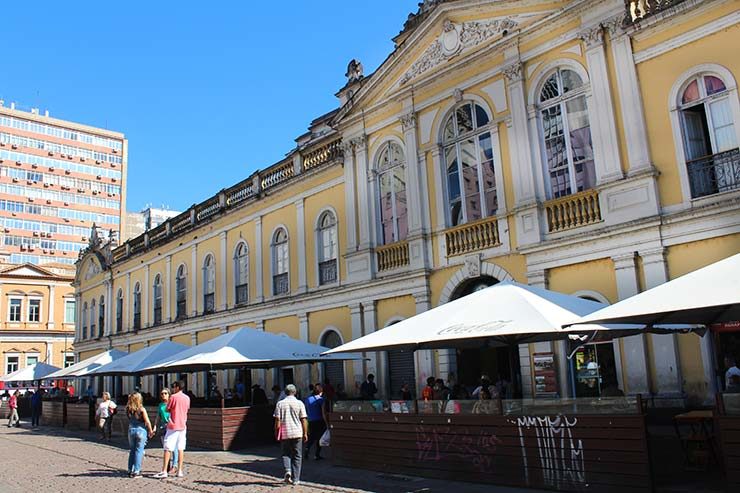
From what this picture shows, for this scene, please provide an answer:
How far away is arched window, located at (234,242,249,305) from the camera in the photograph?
24969mm

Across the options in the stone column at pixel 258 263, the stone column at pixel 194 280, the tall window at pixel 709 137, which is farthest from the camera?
the stone column at pixel 194 280

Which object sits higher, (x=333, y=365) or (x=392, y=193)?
(x=392, y=193)

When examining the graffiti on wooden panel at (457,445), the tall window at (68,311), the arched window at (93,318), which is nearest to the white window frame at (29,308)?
the tall window at (68,311)

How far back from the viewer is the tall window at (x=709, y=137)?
39.1ft

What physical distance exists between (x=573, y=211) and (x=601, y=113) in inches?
79.6

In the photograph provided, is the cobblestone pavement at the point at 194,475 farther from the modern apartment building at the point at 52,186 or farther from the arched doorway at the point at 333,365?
the modern apartment building at the point at 52,186

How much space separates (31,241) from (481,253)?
7209cm

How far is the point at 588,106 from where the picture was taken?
13898 mm

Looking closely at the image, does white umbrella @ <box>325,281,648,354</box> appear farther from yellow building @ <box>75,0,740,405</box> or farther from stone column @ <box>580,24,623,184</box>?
stone column @ <box>580,24,623,184</box>

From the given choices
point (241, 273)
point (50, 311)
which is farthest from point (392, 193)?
point (50, 311)

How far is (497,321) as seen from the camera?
31.2 ft

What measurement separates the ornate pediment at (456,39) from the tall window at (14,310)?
45375mm

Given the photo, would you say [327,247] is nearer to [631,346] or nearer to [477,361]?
[477,361]

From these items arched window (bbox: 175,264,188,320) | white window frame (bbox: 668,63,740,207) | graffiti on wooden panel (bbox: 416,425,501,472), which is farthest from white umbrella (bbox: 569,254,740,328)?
arched window (bbox: 175,264,188,320)
